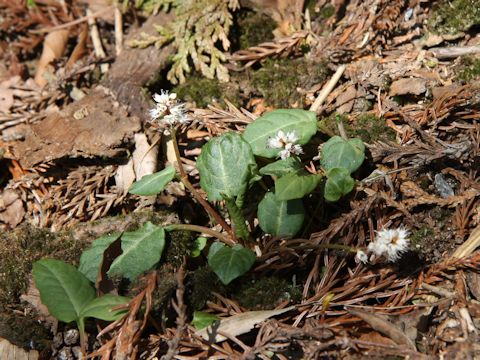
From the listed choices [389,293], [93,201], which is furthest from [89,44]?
[389,293]

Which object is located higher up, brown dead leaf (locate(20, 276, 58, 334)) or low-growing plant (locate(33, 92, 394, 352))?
low-growing plant (locate(33, 92, 394, 352))

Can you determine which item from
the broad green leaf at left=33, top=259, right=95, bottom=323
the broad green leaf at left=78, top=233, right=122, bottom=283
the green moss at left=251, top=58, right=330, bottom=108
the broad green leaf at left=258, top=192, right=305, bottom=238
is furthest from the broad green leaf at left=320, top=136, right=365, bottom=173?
the broad green leaf at left=33, top=259, right=95, bottom=323

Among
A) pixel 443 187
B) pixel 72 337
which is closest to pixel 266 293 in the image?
pixel 72 337

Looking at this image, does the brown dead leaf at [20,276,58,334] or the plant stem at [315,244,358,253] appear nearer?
the plant stem at [315,244,358,253]

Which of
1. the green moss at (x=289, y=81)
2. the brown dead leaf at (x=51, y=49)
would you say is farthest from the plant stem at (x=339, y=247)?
the brown dead leaf at (x=51, y=49)

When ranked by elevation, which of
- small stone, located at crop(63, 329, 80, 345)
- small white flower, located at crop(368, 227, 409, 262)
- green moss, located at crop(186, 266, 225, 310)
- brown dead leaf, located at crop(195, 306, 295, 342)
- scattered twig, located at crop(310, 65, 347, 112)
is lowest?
small stone, located at crop(63, 329, 80, 345)

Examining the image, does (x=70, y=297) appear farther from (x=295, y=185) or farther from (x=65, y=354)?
(x=295, y=185)

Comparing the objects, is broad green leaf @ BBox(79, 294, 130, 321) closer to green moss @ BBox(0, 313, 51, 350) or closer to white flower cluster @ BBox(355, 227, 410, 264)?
green moss @ BBox(0, 313, 51, 350)

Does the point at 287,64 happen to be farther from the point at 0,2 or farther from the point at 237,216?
the point at 0,2
